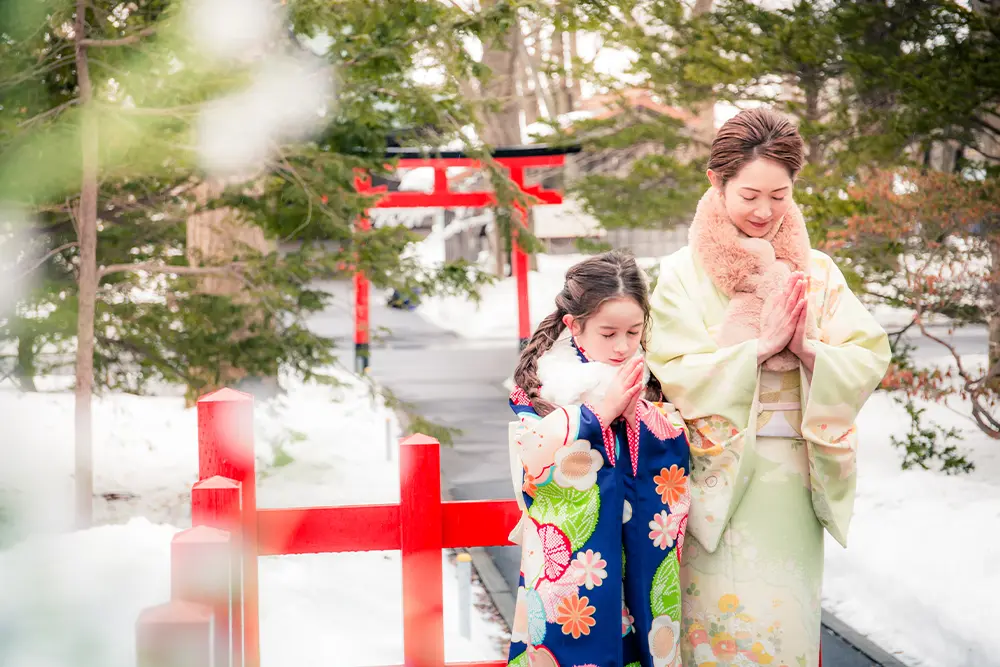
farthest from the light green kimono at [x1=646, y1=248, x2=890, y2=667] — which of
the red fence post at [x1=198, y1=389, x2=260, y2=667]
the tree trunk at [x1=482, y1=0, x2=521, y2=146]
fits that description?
the tree trunk at [x1=482, y1=0, x2=521, y2=146]

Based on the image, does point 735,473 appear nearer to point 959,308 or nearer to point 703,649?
point 703,649

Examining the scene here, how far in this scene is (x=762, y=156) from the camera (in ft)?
7.35

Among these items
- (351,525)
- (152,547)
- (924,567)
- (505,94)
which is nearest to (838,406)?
(351,525)

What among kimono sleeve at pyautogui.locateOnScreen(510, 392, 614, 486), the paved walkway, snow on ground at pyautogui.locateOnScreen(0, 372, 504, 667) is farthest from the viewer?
the paved walkway

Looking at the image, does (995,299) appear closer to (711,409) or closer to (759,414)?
(759,414)

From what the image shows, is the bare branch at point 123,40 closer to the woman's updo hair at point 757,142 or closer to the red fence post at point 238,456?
the red fence post at point 238,456

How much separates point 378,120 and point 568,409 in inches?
178

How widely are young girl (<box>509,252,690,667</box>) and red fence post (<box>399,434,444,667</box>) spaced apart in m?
0.26

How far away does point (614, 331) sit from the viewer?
207 cm

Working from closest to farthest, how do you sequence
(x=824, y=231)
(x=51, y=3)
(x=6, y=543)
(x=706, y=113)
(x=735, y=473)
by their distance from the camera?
1. (x=735, y=473)
2. (x=6, y=543)
3. (x=51, y=3)
4. (x=824, y=231)
5. (x=706, y=113)

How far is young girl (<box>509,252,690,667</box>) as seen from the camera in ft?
6.50

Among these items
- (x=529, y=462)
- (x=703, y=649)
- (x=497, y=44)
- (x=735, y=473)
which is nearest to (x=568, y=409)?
(x=529, y=462)

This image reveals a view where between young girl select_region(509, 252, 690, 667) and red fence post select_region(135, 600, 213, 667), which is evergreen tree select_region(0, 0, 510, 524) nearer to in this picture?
young girl select_region(509, 252, 690, 667)

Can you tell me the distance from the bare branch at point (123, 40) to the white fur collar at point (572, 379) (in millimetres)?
3919
